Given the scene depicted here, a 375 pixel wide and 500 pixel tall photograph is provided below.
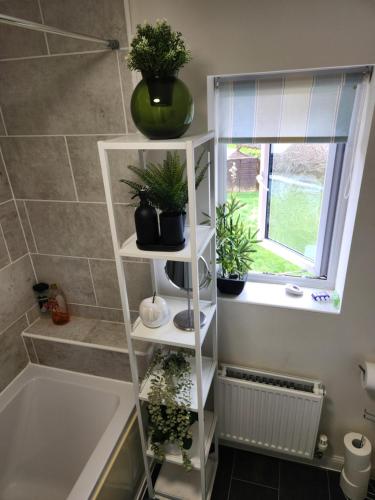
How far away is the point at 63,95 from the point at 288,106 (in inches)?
36.6

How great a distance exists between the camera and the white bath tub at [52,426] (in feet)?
5.47

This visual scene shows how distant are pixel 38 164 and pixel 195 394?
126 centimetres

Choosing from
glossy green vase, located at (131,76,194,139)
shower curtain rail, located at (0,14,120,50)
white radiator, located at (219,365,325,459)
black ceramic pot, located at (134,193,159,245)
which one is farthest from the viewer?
white radiator, located at (219,365,325,459)

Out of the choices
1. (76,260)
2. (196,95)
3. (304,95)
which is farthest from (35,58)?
(304,95)

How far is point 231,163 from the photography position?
153 cm

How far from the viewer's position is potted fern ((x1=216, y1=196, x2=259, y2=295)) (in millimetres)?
1499

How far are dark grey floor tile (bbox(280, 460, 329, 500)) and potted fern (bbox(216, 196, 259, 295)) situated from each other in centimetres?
102

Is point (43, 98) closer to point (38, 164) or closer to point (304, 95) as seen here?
point (38, 164)

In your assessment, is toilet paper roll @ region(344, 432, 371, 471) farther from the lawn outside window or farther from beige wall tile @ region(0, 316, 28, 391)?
beige wall tile @ region(0, 316, 28, 391)

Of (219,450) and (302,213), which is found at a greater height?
(302,213)

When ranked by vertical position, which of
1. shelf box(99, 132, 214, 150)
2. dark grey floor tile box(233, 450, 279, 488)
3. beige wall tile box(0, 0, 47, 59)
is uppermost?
beige wall tile box(0, 0, 47, 59)

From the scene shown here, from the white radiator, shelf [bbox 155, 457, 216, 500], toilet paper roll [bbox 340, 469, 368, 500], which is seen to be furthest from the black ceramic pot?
toilet paper roll [bbox 340, 469, 368, 500]

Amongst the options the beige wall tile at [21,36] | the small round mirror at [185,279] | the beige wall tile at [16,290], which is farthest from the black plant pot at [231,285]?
the beige wall tile at [21,36]

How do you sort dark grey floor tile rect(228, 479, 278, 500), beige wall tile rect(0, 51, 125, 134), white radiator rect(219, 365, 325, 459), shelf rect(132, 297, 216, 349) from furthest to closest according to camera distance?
dark grey floor tile rect(228, 479, 278, 500)
white radiator rect(219, 365, 325, 459)
beige wall tile rect(0, 51, 125, 134)
shelf rect(132, 297, 216, 349)
